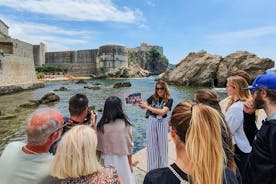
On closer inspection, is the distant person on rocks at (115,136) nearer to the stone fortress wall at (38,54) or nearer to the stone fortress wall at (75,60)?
the stone fortress wall at (75,60)

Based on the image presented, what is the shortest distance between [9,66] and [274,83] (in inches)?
1174

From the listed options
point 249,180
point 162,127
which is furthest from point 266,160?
point 162,127

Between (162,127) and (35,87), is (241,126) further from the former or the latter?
(35,87)

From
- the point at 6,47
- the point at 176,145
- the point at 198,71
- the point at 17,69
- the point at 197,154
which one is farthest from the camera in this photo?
the point at 198,71

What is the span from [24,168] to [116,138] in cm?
149

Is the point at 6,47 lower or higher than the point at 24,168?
higher

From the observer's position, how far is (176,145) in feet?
5.60

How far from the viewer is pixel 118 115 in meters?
3.36

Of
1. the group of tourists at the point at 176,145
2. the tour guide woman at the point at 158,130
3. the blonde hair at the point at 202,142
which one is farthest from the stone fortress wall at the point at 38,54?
the blonde hair at the point at 202,142

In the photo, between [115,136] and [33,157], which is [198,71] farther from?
[33,157]

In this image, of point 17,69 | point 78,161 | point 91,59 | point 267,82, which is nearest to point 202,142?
point 78,161

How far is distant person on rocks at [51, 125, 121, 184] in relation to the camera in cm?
180

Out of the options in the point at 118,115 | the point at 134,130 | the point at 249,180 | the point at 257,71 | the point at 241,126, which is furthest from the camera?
the point at 257,71

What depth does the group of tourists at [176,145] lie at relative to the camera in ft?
5.06
